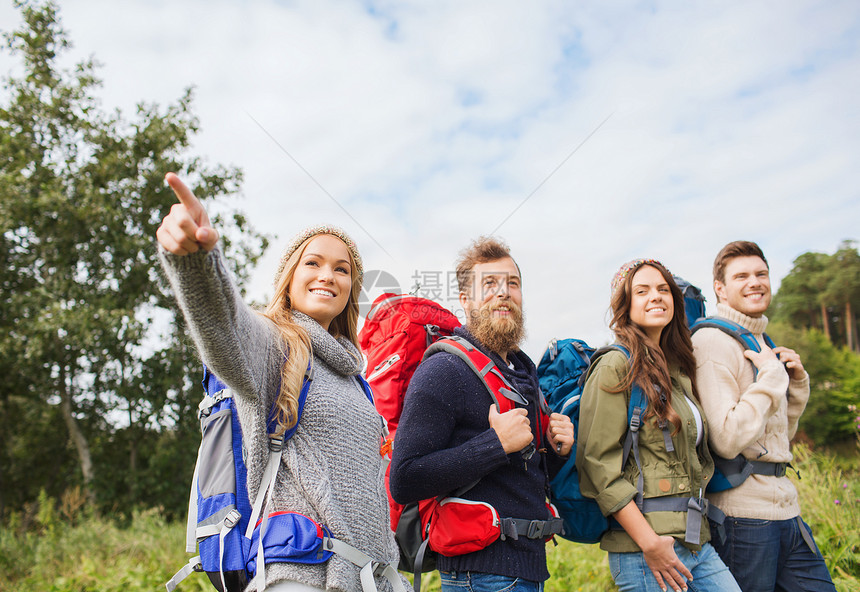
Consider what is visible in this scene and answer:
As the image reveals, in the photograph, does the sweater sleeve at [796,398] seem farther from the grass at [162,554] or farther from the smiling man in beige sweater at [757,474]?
the grass at [162,554]

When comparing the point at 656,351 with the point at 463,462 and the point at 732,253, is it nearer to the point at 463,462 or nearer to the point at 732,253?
the point at 732,253

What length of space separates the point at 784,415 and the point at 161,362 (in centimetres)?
1249

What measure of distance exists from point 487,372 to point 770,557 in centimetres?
175

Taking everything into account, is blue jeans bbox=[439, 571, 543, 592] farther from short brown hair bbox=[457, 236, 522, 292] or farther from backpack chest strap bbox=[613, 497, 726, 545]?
short brown hair bbox=[457, 236, 522, 292]

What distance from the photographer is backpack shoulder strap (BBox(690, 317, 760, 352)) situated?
3.06 m

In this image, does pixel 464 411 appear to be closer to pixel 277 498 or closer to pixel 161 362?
pixel 277 498

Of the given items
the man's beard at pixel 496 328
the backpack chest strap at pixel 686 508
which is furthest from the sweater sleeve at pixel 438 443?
the backpack chest strap at pixel 686 508

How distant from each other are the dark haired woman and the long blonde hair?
123 cm

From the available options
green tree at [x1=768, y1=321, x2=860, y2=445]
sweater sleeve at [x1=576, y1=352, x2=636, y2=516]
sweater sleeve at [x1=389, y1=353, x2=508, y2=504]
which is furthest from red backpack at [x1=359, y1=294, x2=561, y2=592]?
green tree at [x1=768, y1=321, x2=860, y2=445]

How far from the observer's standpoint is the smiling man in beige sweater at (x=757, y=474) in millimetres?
2705

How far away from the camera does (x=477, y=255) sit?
2.78m

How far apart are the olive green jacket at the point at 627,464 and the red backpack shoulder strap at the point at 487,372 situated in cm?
42

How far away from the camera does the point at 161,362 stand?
12508 mm

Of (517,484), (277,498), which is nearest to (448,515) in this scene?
(517,484)
